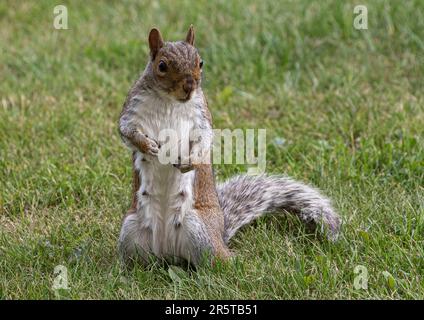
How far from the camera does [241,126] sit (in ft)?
15.1

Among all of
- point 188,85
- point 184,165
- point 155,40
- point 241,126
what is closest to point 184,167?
point 184,165

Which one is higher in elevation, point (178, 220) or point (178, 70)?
point (178, 70)

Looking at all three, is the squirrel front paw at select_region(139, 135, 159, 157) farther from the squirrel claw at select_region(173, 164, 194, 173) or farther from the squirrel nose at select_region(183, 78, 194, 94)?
the squirrel nose at select_region(183, 78, 194, 94)

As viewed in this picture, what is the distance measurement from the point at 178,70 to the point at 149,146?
279 millimetres

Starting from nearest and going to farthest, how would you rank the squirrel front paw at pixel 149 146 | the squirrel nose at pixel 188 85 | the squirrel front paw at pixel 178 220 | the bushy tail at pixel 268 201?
the squirrel nose at pixel 188 85 → the squirrel front paw at pixel 149 146 → the squirrel front paw at pixel 178 220 → the bushy tail at pixel 268 201

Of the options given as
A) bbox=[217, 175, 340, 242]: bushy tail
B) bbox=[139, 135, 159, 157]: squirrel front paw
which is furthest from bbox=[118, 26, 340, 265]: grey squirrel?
bbox=[217, 175, 340, 242]: bushy tail

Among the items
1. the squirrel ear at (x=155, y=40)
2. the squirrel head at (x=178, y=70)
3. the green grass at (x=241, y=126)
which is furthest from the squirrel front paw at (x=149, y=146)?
the green grass at (x=241, y=126)

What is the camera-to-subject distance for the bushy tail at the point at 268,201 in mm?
3475

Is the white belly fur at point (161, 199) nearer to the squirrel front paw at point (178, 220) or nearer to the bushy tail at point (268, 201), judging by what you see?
the squirrel front paw at point (178, 220)

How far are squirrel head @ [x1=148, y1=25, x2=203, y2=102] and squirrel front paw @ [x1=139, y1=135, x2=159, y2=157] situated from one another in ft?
0.56

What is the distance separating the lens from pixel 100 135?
455 cm

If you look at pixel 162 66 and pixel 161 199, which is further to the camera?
pixel 161 199

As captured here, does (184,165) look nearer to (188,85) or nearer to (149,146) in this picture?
(149,146)

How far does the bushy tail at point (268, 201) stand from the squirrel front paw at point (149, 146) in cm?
52
